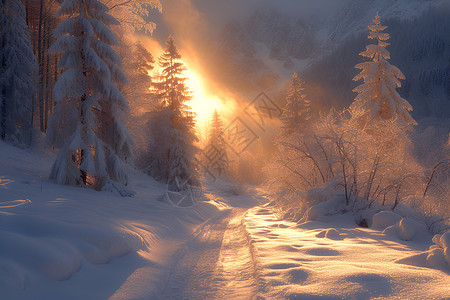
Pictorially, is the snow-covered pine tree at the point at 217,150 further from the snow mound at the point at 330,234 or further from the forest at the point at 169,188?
the snow mound at the point at 330,234

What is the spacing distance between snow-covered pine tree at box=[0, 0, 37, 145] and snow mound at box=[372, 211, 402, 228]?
1908 centimetres

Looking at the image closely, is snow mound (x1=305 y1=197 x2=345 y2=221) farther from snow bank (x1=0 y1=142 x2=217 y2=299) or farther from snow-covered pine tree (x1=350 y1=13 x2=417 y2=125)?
snow-covered pine tree (x1=350 y1=13 x2=417 y2=125)

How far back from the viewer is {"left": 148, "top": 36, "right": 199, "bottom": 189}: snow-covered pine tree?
1995 centimetres

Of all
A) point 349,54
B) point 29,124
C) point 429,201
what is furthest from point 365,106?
point 349,54

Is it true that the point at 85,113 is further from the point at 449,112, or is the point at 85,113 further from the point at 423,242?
the point at 449,112

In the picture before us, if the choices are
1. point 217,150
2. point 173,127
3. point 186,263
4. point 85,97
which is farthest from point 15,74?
point 217,150

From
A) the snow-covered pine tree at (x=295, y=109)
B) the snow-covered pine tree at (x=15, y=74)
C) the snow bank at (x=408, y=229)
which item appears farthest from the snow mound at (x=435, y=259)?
the snow-covered pine tree at (x=295, y=109)

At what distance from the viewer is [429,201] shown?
775 cm

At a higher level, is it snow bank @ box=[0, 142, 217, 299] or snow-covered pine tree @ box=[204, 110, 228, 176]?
snow-covered pine tree @ box=[204, 110, 228, 176]

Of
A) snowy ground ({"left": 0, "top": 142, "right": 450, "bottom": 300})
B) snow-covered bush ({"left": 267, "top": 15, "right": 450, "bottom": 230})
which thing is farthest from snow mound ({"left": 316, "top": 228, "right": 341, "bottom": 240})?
snow-covered bush ({"left": 267, "top": 15, "right": 450, "bottom": 230})

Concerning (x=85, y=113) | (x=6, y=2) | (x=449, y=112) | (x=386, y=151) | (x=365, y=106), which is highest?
(x=449, y=112)

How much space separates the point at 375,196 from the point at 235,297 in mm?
7565

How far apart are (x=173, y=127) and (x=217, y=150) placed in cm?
2422

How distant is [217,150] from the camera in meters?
44.5
